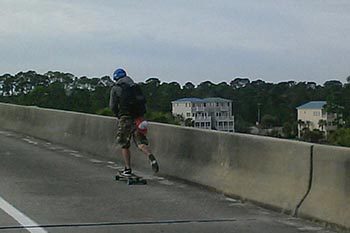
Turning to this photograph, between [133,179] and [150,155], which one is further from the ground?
[150,155]

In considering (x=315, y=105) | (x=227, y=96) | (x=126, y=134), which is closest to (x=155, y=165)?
(x=126, y=134)

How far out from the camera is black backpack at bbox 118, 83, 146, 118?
496 inches

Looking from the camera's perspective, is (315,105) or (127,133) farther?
(315,105)

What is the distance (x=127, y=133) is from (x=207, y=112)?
2933 mm

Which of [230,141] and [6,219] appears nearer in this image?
[6,219]

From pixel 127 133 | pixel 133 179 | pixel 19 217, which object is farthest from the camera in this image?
pixel 127 133

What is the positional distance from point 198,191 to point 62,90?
14.5 meters

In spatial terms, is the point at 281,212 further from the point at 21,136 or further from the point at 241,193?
the point at 21,136

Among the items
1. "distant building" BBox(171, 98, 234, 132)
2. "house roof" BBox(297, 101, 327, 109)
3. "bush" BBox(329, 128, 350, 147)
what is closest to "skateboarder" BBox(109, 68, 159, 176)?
"distant building" BBox(171, 98, 234, 132)

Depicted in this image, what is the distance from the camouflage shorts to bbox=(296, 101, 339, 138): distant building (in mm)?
2517

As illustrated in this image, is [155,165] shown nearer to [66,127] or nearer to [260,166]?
[260,166]

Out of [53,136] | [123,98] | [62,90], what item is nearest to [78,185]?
[123,98]

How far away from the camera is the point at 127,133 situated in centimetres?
1284

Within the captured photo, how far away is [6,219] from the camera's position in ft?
30.7
